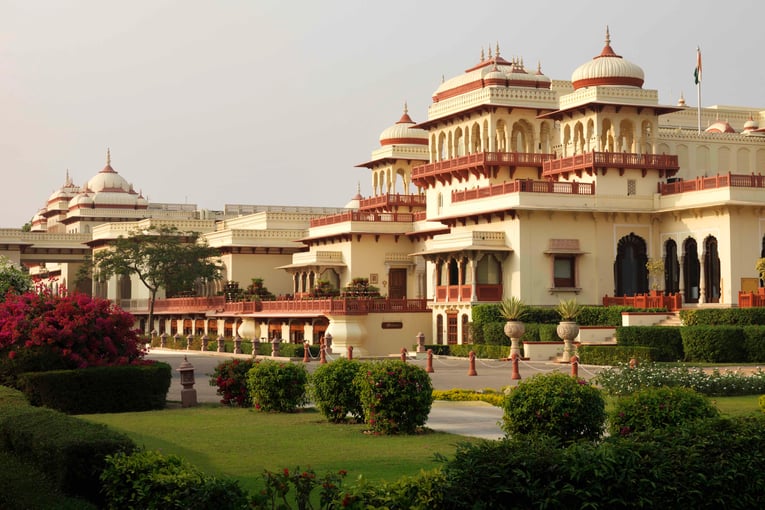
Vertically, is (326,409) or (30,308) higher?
(30,308)

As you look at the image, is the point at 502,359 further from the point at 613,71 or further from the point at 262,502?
the point at 262,502

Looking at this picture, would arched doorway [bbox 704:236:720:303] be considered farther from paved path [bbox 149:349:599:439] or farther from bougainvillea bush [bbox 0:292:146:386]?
bougainvillea bush [bbox 0:292:146:386]

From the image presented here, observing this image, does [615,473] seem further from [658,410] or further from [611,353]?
[611,353]

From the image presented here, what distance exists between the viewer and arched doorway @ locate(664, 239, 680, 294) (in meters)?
48.5

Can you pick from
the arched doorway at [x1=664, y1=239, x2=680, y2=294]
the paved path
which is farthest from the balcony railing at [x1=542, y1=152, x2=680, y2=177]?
the paved path

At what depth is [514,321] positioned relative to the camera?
Answer: 41.6 meters

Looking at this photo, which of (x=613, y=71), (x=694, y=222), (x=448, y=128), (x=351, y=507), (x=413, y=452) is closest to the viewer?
(x=351, y=507)

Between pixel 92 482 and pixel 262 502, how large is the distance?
9.85ft

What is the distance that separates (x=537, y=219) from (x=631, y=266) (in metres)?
4.81

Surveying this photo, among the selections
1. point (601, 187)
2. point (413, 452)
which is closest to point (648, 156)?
point (601, 187)

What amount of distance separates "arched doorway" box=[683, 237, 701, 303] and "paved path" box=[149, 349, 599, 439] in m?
10.3

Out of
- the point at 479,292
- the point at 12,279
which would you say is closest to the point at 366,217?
the point at 479,292

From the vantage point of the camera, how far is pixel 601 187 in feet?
159

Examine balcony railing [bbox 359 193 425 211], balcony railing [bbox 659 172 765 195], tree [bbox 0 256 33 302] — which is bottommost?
tree [bbox 0 256 33 302]
